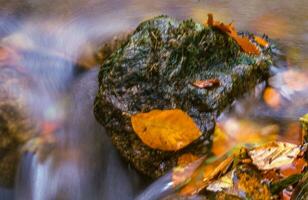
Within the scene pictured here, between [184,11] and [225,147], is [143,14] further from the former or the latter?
[225,147]

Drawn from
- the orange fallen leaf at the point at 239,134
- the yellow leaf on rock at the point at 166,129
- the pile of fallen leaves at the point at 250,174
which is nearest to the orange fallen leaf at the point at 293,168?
the pile of fallen leaves at the point at 250,174

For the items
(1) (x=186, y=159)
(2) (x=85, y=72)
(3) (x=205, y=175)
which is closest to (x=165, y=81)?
(1) (x=186, y=159)

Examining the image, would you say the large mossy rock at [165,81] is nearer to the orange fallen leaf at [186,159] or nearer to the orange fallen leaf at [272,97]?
the orange fallen leaf at [186,159]

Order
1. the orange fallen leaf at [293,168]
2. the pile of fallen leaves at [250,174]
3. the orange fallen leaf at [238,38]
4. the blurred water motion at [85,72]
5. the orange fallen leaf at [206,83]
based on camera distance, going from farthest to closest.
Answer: the orange fallen leaf at [238,38]
the blurred water motion at [85,72]
the orange fallen leaf at [206,83]
the orange fallen leaf at [293,168]
the pile of fallen leaves at [250,174]

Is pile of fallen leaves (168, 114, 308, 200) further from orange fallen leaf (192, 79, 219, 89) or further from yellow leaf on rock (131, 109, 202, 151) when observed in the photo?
orange fallen leaf (192, 79, 219, 89)

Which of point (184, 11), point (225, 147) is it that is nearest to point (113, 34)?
point (184, 11)

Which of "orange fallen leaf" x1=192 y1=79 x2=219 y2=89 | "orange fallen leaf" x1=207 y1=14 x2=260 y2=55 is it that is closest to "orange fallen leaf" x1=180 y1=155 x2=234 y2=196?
"orange fallen leaf" x1=192 y1=79 x2=219 y2=89

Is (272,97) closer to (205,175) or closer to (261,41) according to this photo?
(261,41)
